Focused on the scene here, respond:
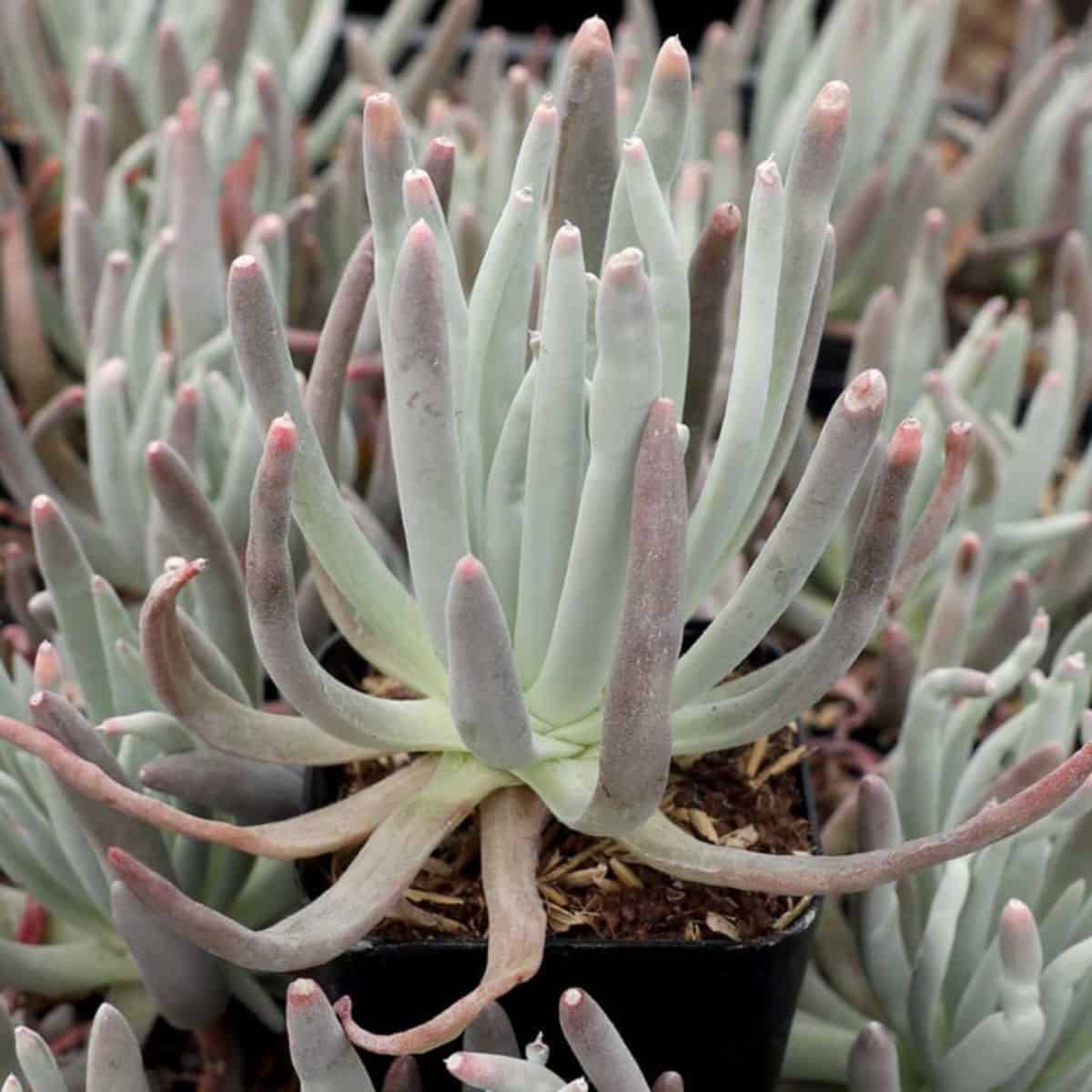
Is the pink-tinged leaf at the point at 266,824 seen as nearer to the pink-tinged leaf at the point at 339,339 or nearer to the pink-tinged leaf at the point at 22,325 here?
the pink-tinged leaf at the point at 339,339

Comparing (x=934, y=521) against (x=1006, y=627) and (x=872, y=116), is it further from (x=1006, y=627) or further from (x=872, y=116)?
(x=872, y=116)

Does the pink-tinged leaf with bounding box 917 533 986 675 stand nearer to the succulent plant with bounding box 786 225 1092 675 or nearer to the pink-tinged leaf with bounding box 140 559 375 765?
the succulent plant with bounding box 786 225 1092 675

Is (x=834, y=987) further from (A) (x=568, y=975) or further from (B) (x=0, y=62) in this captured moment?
(B) (x=0, y=62)

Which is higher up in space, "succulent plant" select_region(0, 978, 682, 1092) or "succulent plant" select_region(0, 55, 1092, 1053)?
"succulent plant" select_region(0, 55, 1092, 1053)

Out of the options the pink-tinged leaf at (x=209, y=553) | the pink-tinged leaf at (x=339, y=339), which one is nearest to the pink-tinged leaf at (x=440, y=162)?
the pink-tinged leaf at (x=339, y=339)

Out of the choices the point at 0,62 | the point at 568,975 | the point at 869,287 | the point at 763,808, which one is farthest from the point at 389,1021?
the point at 0,62

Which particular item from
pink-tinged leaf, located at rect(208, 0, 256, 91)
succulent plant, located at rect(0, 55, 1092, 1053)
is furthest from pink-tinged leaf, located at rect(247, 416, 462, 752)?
pink-tinged leaf, located at rect(208, 0, 256, 91)
